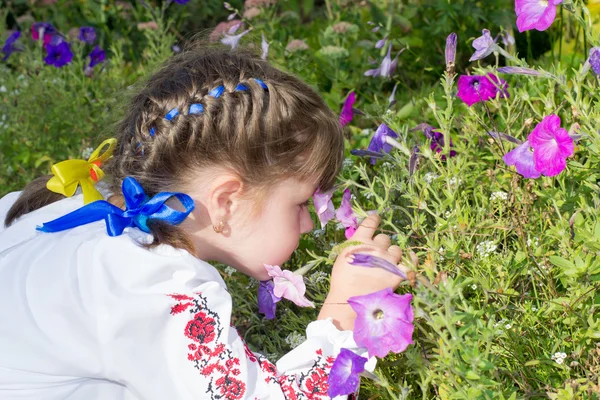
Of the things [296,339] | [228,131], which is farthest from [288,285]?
[228,131]

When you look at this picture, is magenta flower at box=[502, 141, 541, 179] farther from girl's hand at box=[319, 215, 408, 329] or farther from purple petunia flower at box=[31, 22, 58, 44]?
purple petunia flower at box=[31, 22, 58, 44]

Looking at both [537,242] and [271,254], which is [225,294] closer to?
[271,254]

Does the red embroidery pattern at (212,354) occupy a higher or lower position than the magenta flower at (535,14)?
lower

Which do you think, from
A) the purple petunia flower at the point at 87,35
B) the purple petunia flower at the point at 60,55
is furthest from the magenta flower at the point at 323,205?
the purple petunia flower at the point at 87,35

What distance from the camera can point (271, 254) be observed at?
1745 mm

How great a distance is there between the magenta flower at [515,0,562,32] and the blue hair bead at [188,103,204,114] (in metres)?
0.68

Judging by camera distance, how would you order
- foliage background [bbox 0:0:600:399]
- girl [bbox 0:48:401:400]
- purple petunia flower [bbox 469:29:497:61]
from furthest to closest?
purple petunia flower [bbox 469:29:497:61]
girl [bbox 0:48:401:400]
foliage background [bbox 0:0:600:399]

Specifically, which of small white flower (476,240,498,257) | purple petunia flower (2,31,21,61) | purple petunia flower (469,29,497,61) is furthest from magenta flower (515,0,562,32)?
purple petunia flower (2,31,21,61)

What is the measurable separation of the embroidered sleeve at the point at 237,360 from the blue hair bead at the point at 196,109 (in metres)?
0.38

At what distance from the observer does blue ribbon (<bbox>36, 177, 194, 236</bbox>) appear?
5.38ft

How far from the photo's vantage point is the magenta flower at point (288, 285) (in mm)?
1709

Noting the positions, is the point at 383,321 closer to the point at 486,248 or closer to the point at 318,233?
the point at 486,248

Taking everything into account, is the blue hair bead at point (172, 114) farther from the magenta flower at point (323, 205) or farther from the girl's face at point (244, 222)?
the magenta flower at point (323, 205)

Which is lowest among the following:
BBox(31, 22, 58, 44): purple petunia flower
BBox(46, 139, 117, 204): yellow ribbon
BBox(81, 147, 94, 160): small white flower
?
BBox(81, 147, 94, 160): small white flower
